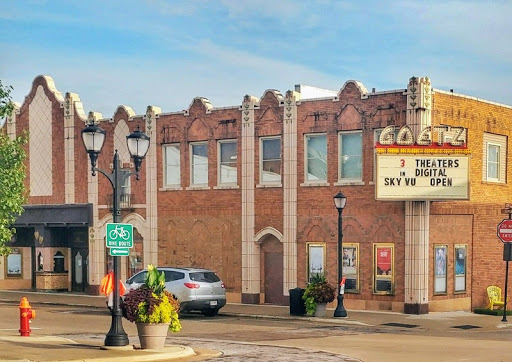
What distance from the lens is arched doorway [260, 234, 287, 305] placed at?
36.5 m

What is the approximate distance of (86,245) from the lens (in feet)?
143

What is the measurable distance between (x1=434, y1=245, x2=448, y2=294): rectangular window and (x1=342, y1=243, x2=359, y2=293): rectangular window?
9.73 feet

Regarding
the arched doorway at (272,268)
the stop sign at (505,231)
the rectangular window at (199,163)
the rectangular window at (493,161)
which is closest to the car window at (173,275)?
the arched doorway at (272,268)

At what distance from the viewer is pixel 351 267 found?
3434 centimetres

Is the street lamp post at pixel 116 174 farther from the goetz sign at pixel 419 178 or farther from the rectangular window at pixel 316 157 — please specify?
the rectangular window at pixel 316 157

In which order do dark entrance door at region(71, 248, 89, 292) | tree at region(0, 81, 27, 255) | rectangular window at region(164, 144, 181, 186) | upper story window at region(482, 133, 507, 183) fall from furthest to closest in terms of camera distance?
dark entrance door at region(71, 248, 89, 292), rectangular window at region(164, 144, 181, 186), upper story window at region(482, 133, 507, 183), tree at region(0, 81, 27, 255)

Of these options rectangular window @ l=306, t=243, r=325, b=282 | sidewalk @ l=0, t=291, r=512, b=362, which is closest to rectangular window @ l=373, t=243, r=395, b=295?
sidewalk @ l=0, t=291, r=512, b=362

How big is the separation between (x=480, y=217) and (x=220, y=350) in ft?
56.0

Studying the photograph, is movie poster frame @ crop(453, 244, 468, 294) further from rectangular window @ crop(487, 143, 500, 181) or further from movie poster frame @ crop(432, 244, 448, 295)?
rectangular window @ crop(487, 143, 500, 181)

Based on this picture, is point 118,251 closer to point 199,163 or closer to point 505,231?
point 505,231

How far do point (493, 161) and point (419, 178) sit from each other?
230 inches

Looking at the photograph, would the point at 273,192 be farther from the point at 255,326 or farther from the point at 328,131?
the point at 255,326

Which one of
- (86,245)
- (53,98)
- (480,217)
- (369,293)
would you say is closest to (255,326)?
(369,293)

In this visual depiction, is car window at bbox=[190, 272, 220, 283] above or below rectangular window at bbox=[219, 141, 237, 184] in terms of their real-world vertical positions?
below
